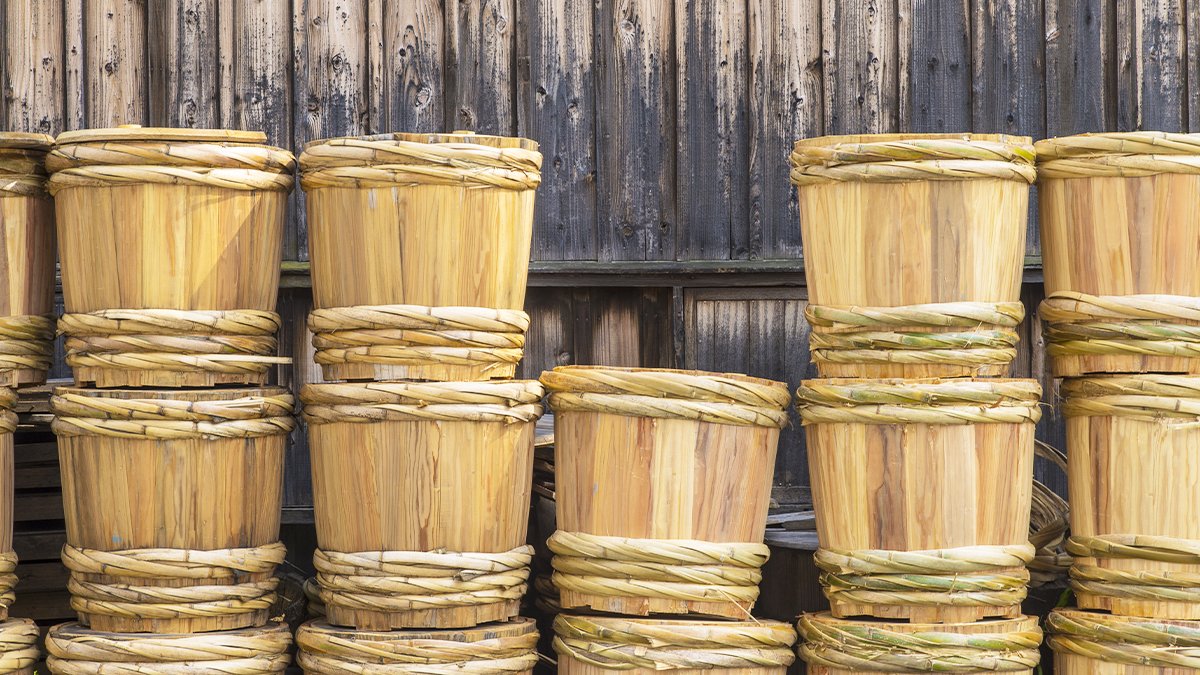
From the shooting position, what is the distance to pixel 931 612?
276cm

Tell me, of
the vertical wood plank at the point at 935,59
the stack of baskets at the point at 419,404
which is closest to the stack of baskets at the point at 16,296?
the stack of baskets at the point at 419,404

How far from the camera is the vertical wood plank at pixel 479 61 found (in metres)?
3.93

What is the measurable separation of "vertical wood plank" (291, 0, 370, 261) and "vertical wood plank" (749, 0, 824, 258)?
124cm

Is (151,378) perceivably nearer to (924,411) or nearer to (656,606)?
(656,606)

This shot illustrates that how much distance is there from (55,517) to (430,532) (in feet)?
4.49

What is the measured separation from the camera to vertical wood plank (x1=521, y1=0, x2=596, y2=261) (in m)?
3.93

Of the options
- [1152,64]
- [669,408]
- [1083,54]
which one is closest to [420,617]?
[669,408]

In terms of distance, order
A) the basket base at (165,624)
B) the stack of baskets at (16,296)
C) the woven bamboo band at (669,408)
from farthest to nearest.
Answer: the stack of baskets at (16,296) → the basket base at (165,624) → the woven bamboo band at (669,408)

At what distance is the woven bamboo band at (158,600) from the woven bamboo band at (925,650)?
1.37 m

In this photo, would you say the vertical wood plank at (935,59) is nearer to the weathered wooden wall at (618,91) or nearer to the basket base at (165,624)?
the weathered wooden wall at (618,91)

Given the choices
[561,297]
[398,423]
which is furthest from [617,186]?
[398,423]


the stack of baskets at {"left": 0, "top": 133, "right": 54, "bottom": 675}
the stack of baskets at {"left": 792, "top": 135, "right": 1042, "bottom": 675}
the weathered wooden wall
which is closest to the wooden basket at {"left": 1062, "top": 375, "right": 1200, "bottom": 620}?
the stack of baskets at {"left": 792, "top": 135, "right": 1042, "bottom": 675}

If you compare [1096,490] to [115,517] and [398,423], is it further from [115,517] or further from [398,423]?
[115,517]

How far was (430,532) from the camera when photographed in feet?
9.10
